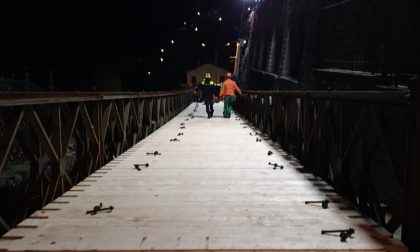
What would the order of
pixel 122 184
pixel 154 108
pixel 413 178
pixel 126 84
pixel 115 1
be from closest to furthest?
pixel 413 178
pixel 122 184
pixel 154 108
pixel 115 1
pixel 126 84

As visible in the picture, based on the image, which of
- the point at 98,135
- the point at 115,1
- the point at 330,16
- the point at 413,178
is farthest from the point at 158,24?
the point at 413,178

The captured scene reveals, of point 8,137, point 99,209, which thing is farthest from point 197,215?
point 8,137

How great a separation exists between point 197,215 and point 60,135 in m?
1.88

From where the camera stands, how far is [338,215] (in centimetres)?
383

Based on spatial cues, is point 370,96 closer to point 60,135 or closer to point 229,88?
point 60,135

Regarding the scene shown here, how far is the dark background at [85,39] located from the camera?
124ft

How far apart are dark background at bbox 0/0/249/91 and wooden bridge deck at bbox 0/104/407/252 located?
29.0 metres

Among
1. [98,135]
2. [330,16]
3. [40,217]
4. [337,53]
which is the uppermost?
[330,16]

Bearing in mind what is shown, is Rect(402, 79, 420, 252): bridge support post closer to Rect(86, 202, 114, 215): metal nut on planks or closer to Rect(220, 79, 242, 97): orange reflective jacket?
Rect(86, 202, 114, 215): metal nut on planks

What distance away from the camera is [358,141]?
4336 millimetres

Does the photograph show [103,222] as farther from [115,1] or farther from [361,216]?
[115,1]

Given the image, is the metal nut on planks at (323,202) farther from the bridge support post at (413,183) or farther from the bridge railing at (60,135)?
the bridge railing at (60,135)

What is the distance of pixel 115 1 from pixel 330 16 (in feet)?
119

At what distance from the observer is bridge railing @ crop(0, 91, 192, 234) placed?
12.1ft
